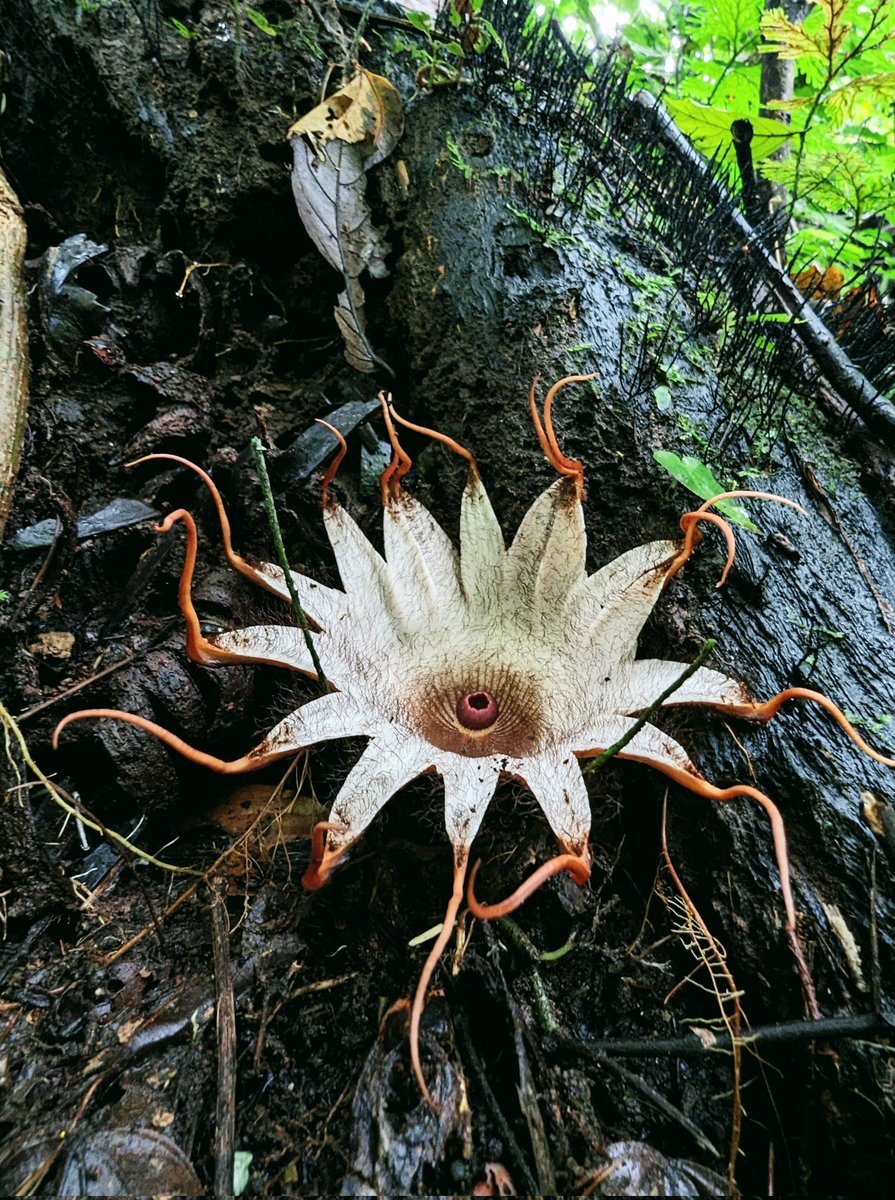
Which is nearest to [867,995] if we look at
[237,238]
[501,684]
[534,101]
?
[501,684]

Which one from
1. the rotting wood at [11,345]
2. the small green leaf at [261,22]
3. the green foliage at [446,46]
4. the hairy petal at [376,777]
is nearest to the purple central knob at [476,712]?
the hairy petal at [376,777]

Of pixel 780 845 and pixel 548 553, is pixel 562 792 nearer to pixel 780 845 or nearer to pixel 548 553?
pixel 780 845

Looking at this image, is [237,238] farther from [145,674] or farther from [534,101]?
[145,674]

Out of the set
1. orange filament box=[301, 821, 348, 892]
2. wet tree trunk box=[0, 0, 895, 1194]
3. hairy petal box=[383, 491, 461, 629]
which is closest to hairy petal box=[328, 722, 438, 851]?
orange filament box=[301, 821, 348, 892]

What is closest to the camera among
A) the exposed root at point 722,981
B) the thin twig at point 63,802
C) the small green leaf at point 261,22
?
the exposed root at point 722,981

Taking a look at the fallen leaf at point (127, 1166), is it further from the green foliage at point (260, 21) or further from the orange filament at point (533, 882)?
the green foliage at point (260, 21)
